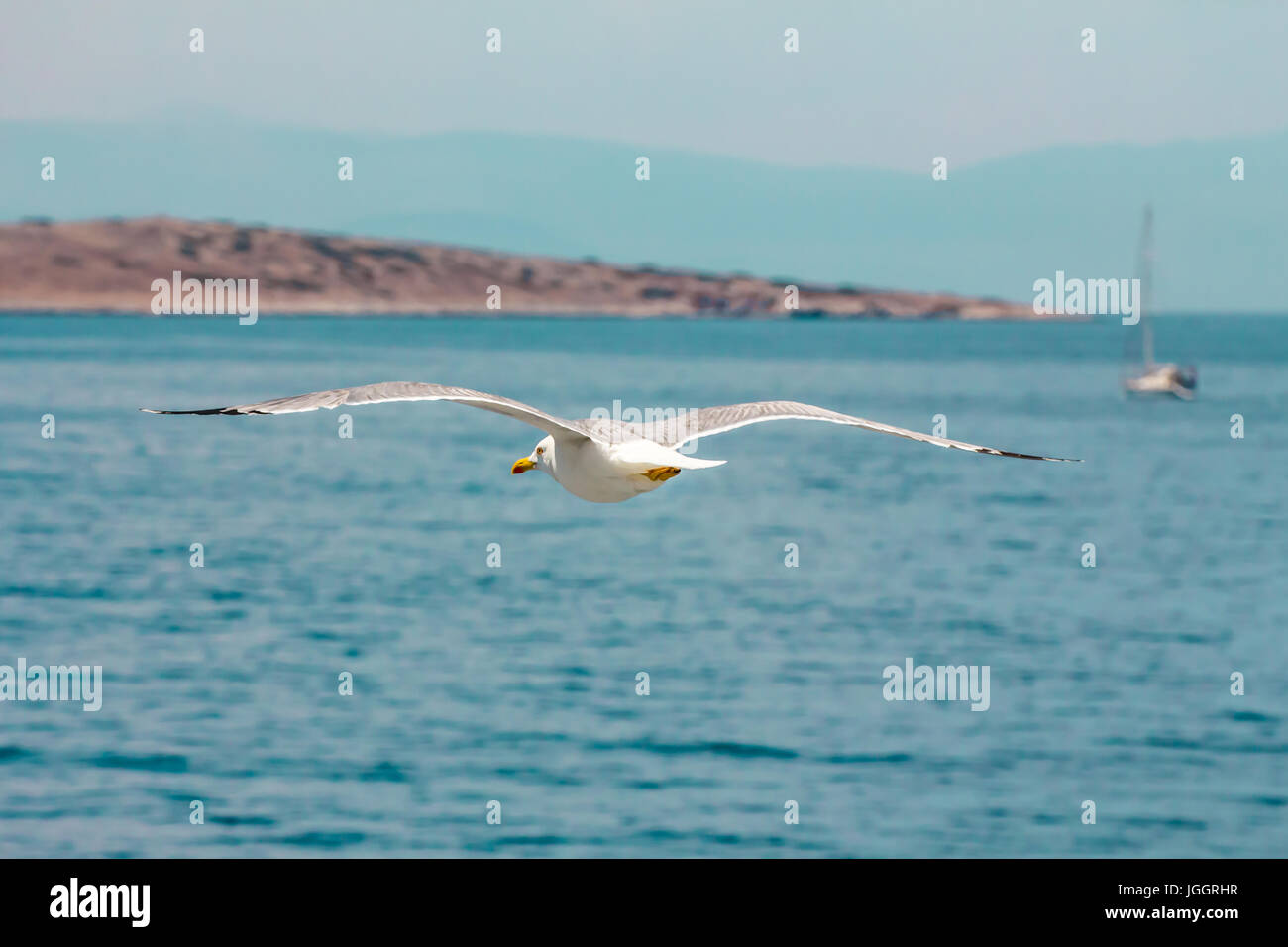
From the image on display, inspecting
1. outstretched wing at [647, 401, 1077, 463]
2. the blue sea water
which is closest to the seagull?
outstretched wing at [647, 401, 1077, 463]

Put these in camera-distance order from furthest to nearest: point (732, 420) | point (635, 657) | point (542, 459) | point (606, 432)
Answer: point (635, 657) → point (542, 459) → point (732, 420) → point (606, 432)

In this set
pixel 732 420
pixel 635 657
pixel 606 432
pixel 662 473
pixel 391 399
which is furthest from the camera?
pixel 635 657

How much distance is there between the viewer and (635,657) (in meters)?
40.4

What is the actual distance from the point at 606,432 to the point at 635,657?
90.8ft

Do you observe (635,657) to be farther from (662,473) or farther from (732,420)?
(662,473)

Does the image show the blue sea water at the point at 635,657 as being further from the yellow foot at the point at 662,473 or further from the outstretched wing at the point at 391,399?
the outstretched wing at the point at 391,399

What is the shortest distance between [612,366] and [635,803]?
14417 centimetres

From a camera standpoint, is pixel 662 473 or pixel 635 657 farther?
pixel 635 657

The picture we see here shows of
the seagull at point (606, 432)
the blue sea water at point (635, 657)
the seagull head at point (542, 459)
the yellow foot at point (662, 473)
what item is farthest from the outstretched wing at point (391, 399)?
the blue sea water at point (635, 657)

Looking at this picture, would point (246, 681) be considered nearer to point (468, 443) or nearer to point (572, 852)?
point (572, 852)

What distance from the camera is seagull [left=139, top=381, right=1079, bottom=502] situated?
1141 cm

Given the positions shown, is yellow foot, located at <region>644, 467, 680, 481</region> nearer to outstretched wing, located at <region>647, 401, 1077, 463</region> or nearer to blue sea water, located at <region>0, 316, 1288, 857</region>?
outstretched wing, located at <region>647, 401, 1077, 463</region>

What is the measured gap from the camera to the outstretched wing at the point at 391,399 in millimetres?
11148

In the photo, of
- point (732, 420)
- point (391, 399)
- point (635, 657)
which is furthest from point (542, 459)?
point (635, 657)
